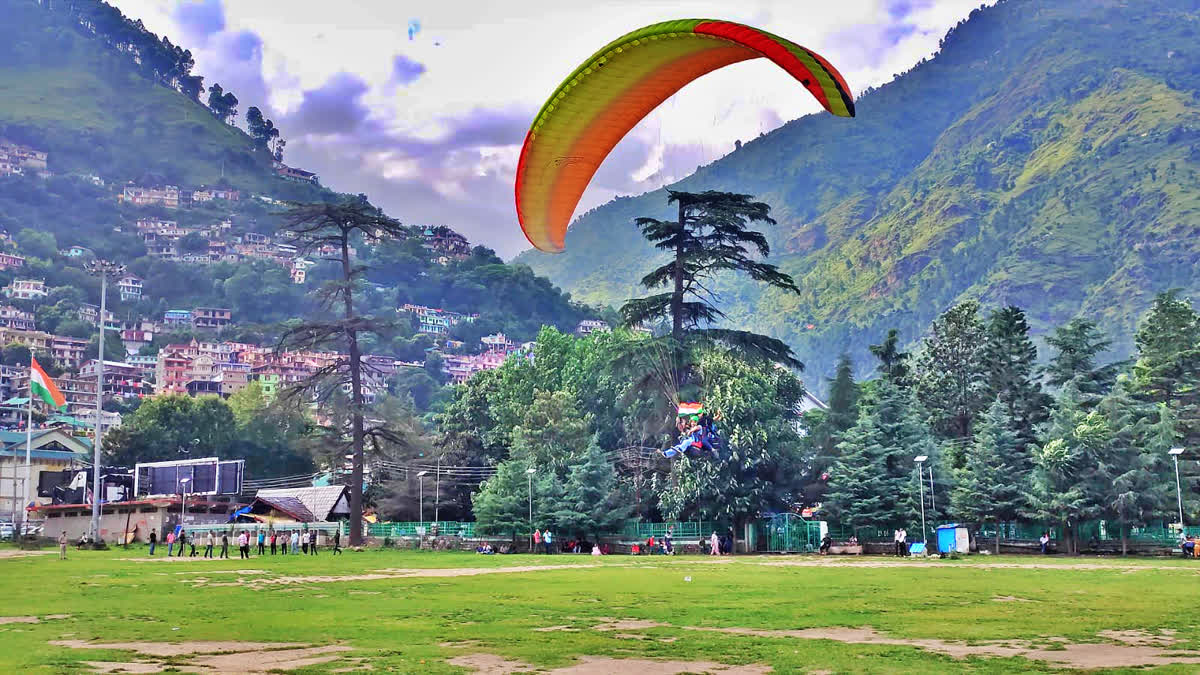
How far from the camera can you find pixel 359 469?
4575 centimetres

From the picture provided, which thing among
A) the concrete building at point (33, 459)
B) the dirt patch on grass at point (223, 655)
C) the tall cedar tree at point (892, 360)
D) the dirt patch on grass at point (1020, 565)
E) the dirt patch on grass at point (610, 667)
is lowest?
the dirt patch on grass at point (1020, 565)

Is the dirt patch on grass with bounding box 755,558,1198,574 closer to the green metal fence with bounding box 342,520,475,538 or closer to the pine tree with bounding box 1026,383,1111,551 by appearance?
the pine tree with bounding box 1026,383,1111,551

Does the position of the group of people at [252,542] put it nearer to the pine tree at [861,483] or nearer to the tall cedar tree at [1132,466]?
the pine tree at [861,483]

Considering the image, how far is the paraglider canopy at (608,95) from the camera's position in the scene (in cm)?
1558

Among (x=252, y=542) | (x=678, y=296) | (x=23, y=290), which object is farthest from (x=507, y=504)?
(x=23, y=290)

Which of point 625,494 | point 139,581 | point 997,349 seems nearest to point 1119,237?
point 997,349

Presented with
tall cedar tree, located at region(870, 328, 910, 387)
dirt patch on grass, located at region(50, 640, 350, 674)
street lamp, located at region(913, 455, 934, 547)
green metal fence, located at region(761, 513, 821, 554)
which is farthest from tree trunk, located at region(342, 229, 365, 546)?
dirt patch on grass, located at region(50, 640, 350, 674)

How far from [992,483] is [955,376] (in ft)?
50.2

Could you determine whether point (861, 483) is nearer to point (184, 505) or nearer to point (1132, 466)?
point (1132, 466)

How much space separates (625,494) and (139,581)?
27.0 metres

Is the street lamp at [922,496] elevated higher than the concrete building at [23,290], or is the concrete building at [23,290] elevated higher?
the concrete building at [23,290]

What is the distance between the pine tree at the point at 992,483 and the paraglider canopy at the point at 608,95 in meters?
24.3

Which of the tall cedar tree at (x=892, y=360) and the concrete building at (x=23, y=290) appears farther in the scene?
the concrete building at (x=23, y=290)

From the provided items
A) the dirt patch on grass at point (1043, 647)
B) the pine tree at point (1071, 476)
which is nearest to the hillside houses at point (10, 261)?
the pine tree at point (1071, 476)
